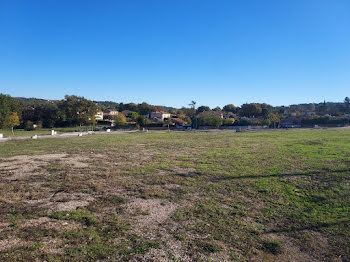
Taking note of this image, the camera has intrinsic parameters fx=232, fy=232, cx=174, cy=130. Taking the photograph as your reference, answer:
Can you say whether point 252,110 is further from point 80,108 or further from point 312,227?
point 312,227

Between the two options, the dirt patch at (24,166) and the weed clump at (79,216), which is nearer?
the weed clump at (79,216)

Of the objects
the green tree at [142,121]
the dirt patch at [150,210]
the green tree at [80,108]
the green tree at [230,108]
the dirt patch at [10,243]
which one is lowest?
the dirt patch at [150,210]

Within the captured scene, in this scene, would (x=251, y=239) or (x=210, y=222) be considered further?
(x=210, y=222)

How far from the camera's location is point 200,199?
25.0 ft

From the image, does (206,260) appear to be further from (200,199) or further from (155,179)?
(155,179)

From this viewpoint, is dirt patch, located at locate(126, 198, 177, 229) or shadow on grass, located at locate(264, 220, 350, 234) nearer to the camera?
shadow on grass, located at locate(264, 220, 350, 234)

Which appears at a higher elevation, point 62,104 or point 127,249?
point 62,104

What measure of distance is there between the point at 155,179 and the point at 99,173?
9.79 feet

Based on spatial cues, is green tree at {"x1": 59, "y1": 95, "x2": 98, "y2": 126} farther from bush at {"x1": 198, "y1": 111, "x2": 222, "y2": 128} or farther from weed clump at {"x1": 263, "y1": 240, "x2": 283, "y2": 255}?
weed clump at {"x1": 263, "y1": 240, "x2": 283, "y2": 255}

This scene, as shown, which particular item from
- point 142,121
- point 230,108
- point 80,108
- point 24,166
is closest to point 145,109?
point 142,121

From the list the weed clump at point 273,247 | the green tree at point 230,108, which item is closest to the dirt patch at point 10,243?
the weed clump at point 273,247

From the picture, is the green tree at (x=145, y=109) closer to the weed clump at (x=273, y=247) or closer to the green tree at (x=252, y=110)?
the green tree at (x=252, y=110)

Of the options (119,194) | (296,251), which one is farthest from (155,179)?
(296,251)

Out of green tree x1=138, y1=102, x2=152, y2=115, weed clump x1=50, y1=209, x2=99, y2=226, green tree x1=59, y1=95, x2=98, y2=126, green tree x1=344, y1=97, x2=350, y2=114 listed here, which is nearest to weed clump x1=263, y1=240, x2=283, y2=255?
weed clump x1=50, y1=209, x2=99, y2=226
